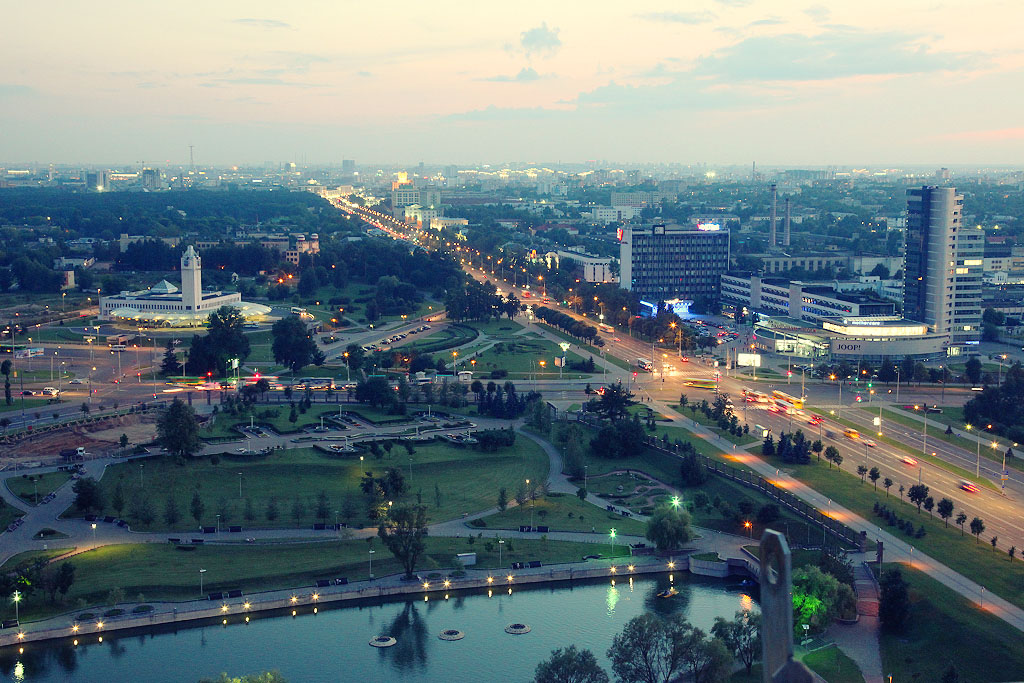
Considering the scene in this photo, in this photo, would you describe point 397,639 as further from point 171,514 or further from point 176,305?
point 176,305

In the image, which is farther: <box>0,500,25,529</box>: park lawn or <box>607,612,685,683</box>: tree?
<box>0,500,25,529</box>: park lawn

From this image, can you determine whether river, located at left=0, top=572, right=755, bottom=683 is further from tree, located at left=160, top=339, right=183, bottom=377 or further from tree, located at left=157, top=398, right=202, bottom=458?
tree, located at left=160, top=339, right=183, bottom=377

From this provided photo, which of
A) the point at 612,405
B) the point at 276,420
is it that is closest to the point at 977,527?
the point at 612,405

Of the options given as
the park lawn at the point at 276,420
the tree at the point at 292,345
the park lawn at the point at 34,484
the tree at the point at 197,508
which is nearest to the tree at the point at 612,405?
the park lawn at the point at 276,420

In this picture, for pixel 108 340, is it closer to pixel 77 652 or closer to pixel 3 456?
pixel 3 456

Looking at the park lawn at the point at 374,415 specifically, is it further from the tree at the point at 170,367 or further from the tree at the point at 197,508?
the tree at the point at 197,508

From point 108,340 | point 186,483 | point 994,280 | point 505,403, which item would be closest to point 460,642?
point 186,483

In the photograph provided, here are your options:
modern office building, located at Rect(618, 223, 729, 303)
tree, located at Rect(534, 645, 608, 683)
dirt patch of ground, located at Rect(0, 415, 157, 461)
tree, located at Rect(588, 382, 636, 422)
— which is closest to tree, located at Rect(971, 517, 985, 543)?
tree, located at Rect(534, 645, 608, 683)
